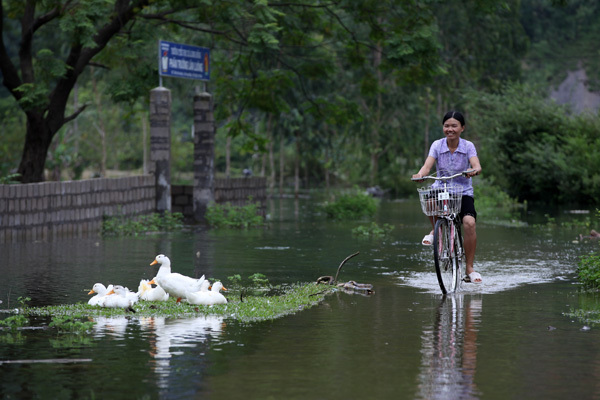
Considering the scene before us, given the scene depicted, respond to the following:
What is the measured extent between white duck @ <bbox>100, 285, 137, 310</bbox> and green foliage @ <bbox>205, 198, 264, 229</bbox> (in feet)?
50.2

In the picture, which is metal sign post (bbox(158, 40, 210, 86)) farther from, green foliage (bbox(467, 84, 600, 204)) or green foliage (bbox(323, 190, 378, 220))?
green foliage (bbox(467, 84, 600, 204))

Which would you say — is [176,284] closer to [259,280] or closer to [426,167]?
[259,280]

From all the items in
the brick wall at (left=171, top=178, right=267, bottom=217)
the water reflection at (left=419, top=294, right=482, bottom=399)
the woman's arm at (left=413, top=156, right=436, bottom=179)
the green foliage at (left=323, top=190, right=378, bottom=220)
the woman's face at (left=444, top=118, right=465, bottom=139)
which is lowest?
the water reflection at (left=419, top=294, right=482, bottom=399)

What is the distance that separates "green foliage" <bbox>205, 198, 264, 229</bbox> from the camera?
26266 millimetres

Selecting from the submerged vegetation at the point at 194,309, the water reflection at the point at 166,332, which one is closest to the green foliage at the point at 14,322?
the submerged vegetation at the point at 194,309

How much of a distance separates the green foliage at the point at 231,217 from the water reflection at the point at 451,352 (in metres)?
14.9

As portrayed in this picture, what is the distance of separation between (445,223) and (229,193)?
17398 millimetres

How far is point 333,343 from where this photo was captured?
8.88 meters

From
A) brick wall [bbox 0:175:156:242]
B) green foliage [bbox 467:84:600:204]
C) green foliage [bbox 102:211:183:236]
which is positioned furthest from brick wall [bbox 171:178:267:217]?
green foliage [bbox 467:84:600:204]

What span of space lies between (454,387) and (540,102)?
33.9 metres

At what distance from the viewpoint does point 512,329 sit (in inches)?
382

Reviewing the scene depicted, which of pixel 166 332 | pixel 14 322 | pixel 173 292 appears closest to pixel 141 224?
pixel 173 292

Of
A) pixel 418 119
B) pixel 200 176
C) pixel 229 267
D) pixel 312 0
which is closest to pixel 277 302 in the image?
pixel 229 267

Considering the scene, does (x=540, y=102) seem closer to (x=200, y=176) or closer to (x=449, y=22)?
(x=200, y=176)
